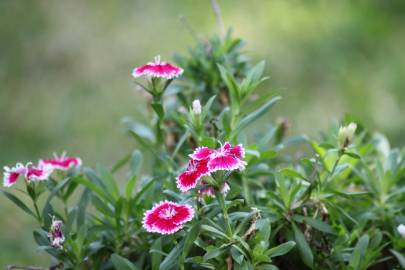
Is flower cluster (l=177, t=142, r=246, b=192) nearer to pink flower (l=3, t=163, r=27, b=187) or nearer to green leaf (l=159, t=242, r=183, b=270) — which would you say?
green leaf (l=159, t=242, r=183, b=270)

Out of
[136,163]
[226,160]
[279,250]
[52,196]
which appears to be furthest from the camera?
[136,163]

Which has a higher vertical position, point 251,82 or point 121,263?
point 251,82

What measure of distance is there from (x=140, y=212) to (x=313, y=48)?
8.08 feet

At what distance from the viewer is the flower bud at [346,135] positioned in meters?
1.04

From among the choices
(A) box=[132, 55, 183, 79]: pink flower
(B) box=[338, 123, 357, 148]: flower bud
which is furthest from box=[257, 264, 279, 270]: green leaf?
(A) box=[132, 55, 183, 79]: pink flower

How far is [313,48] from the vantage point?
11.0 ft

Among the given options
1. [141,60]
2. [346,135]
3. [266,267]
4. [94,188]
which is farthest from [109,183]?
[141,60]

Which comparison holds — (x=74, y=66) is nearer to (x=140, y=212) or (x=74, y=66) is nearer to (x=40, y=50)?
(x=40, y=50)

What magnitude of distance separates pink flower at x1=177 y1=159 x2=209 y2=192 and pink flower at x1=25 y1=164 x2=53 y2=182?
11.2 inches

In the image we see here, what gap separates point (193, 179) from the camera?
2.94 ft

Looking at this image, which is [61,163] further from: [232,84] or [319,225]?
[319,225]

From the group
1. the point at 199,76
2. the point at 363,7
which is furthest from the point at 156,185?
the point at 363,7

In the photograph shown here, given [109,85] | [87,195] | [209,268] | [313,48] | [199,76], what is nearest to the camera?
[209,268]

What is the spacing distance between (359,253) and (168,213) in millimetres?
367
